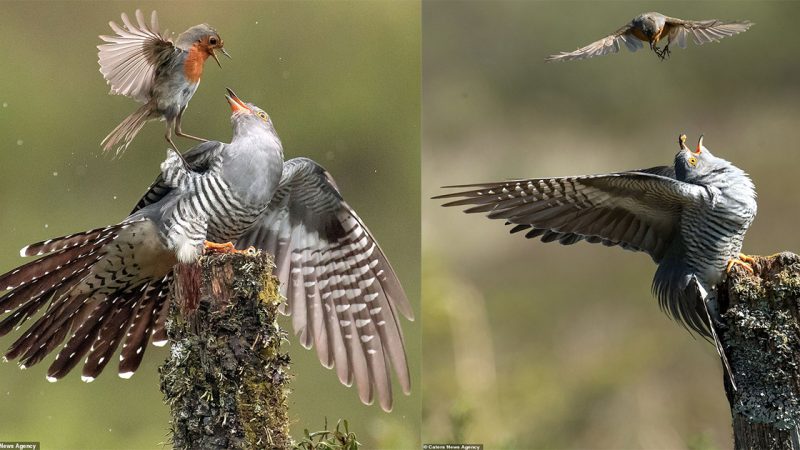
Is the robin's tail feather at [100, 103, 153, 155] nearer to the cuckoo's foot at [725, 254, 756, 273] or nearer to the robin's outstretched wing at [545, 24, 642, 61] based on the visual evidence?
the robin's outstretched wing at [545, 24, 642, 61]

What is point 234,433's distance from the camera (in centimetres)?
291

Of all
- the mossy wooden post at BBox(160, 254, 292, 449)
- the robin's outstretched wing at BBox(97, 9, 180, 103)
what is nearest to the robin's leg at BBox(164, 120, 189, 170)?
the robin's outstretched wing at BBox(97, 9, 180, 103)

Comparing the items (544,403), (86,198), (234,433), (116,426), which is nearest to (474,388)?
(544,403)

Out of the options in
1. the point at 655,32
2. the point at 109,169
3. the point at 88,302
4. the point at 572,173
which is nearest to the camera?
the point at 88,302

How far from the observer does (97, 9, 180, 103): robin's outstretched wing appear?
12.5 ft

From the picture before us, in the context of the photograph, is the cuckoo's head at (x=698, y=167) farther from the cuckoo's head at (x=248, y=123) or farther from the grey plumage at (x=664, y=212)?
the cuckoo's head at (x=248, y=123)

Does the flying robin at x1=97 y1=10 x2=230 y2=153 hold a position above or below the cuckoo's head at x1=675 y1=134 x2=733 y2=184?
above

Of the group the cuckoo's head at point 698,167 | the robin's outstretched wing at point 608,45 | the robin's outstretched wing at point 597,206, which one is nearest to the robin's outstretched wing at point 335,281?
the robin's outstretched wing at point 597,206

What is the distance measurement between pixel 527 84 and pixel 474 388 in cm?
215

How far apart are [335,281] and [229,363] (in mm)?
1672

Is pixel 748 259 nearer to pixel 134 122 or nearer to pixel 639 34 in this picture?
pixel 639 34

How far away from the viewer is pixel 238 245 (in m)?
4.53

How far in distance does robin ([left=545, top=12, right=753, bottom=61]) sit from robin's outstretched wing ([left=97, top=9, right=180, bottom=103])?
176 cm

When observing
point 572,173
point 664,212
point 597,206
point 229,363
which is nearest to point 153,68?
point 229,363
